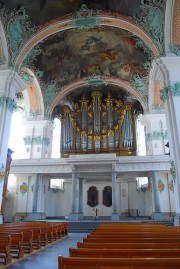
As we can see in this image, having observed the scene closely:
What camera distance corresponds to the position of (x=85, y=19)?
41.0ft

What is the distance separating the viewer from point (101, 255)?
2.37 meters

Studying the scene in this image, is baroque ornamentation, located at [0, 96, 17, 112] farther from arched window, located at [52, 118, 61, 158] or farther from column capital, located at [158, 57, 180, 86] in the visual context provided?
arched window, located at [52, 118, 61, 158]

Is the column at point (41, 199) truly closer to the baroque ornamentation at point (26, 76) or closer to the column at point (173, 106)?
the baroque ornamentation at point (26, 76)

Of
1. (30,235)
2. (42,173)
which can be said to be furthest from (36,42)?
(30,235)

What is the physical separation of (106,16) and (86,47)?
325 cm

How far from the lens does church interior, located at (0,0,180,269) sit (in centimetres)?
1088

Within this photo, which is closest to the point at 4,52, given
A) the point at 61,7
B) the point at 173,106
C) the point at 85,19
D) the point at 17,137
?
the point at 61,7

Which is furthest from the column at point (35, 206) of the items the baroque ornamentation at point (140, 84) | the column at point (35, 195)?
the baroque ornamentation at point (140, 84)

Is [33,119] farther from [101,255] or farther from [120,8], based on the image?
[101,255]

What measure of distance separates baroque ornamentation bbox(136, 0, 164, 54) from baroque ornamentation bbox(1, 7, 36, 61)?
5677 millimetres

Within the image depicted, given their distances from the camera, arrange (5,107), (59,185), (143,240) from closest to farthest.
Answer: (143,240), (5,107), (59,185)

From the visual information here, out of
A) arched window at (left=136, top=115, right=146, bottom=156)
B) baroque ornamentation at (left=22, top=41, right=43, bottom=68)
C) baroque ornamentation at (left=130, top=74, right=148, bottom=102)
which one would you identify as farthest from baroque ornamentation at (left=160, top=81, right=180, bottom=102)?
arched window at (left=136, top=115, right=146, bottom=156)

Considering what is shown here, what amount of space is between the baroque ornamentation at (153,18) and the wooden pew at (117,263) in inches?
411

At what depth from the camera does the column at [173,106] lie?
909 cm
